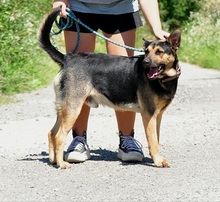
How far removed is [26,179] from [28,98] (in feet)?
22.9

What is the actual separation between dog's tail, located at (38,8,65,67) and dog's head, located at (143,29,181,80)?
88 cm

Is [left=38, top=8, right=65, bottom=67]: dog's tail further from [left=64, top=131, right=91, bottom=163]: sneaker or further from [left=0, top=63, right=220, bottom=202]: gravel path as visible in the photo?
[left=0, top=63, right=220, bottom=202]: gravel path

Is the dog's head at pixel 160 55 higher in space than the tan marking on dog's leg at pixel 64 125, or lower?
higher

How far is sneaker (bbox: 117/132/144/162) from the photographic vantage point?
736 cm

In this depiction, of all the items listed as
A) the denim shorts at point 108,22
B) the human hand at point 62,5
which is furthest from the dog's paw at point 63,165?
the human hand at point 62,5

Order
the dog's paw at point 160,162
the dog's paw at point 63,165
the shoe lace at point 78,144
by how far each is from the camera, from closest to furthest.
A: the dog's paw at point 160,162
the dog's paw at point 63,165
the shoe lace at point 78,144

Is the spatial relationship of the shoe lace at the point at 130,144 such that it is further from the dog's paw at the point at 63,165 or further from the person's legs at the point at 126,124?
the dog's paw at the point at 63,165

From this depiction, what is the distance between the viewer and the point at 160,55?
6.84m

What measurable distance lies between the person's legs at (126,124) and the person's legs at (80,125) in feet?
0.67

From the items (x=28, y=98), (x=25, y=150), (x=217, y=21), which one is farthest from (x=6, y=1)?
(x=217, y=21)

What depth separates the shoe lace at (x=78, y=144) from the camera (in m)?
7.46

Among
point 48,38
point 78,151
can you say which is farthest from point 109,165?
point 48,38

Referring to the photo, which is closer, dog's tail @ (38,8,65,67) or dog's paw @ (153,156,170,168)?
dog's paw @ (153,156,170,168)

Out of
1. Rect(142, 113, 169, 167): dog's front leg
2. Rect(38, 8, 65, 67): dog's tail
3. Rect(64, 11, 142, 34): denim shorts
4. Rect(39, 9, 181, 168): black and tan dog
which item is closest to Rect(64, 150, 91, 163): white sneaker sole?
Rect(39, 9, 181, 168): black and tan dog
